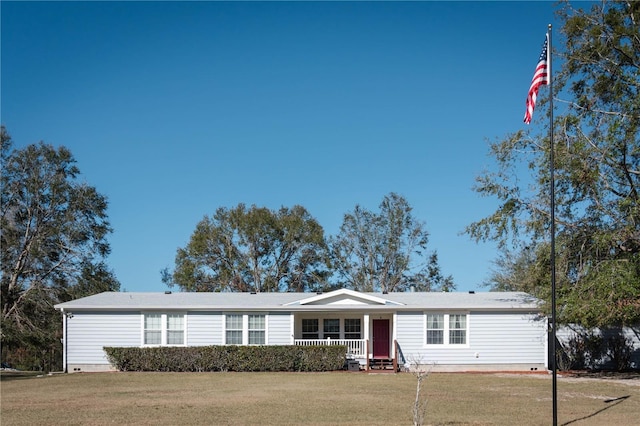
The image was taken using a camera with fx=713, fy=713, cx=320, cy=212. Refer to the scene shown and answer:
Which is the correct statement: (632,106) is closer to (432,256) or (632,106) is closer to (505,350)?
(505,350)

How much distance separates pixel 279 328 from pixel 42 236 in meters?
18.0

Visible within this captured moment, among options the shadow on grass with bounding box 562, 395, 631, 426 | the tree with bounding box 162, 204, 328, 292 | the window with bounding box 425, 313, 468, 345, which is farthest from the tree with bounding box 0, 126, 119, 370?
the shadow on grass with bounding box 562, 395, 631, 426

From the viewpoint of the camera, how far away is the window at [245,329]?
97.8 feet

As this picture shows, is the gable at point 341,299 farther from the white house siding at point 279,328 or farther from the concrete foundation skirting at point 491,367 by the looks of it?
the concrete foundation skirting at point 491,367

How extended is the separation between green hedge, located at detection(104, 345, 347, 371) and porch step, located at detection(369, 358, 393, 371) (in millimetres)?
1546

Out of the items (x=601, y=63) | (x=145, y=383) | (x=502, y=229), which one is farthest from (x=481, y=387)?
(x=601, y=63)

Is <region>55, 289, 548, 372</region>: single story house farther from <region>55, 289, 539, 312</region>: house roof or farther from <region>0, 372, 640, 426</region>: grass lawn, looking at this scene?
<region>0, 372, 640, 426</region>: grass lawn

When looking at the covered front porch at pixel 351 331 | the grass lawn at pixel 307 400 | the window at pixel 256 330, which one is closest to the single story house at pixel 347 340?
the window at pixel 256 330

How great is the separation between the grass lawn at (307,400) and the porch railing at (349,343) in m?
3.48

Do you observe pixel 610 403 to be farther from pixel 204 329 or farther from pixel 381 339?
pixel 204 329

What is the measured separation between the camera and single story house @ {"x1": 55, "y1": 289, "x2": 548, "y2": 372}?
29.0 m

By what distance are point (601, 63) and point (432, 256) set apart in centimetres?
2732

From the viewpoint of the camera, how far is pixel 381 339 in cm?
3134

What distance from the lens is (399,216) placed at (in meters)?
A: 50.8
